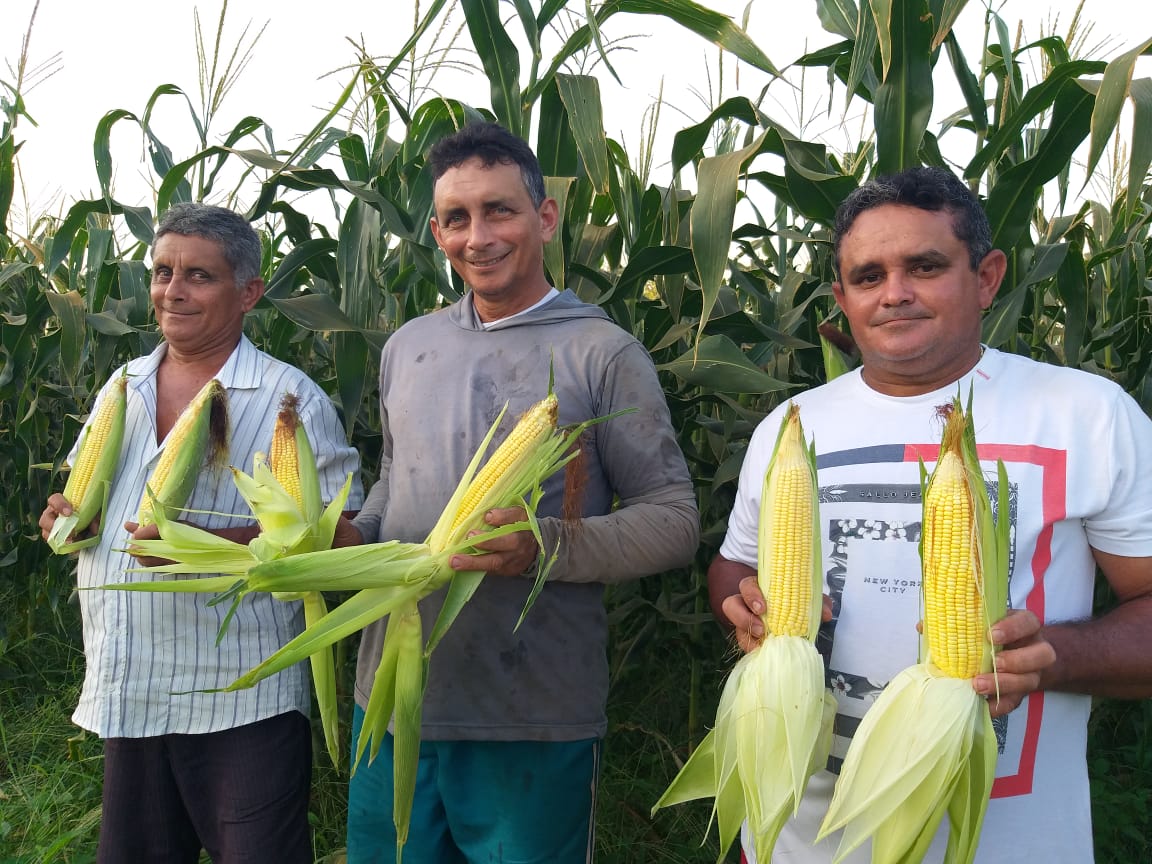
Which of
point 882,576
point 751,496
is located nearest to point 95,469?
point 751,496

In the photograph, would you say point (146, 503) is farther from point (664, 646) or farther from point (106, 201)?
point (664, 646)

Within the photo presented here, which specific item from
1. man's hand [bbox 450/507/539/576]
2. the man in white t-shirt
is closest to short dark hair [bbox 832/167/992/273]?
the man in white t-shirt

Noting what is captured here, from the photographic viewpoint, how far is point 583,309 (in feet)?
6.88

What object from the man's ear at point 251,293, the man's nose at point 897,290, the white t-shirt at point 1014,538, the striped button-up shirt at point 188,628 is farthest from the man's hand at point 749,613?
the man's ear at point 251,293

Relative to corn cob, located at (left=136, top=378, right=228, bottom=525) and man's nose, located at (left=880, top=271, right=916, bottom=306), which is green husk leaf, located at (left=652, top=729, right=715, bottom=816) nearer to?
man's nose, located at (left=880, top=271, right=916, bottom=306)

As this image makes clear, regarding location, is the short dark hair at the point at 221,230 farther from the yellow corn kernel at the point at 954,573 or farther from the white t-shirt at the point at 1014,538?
the yellow corn kernel at the point at 954,573

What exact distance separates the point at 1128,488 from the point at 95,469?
2.31 m

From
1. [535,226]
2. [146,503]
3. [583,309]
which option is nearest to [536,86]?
[535,226]

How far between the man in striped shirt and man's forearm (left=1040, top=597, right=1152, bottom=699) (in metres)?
1.67

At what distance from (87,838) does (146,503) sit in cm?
189

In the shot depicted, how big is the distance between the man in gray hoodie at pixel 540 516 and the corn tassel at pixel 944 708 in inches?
24.6

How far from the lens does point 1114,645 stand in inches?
58.1

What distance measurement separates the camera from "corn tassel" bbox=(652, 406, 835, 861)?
141 cm

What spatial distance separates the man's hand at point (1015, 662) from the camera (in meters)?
1.29
